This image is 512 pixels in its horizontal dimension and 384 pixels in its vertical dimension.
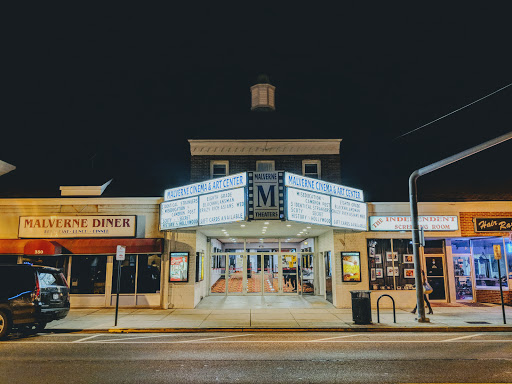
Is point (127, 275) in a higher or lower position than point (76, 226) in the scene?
lower

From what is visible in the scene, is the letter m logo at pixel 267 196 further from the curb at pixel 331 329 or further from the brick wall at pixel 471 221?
the brick wall at pixel 471 221

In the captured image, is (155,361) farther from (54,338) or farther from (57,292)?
(57,292)

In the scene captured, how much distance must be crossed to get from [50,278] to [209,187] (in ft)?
20.5

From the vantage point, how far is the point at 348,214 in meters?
15.5

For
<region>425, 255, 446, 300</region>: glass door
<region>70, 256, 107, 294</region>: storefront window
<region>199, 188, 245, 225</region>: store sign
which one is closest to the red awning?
<region>70, 256, 107, 294</region>: storefront window

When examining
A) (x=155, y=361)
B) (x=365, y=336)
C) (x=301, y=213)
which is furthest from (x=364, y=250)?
(x=155, y=361)

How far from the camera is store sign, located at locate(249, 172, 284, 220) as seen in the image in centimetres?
1295

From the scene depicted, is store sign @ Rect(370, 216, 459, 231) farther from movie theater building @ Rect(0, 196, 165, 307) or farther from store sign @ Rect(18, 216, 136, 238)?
store sign @ Rect(18, 216, 136, 238)

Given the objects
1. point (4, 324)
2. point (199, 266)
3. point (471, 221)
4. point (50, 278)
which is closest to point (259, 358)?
point (4, 324)

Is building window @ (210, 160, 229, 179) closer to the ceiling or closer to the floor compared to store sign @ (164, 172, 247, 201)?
closer to the ceiling

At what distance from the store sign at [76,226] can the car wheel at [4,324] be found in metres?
6.82

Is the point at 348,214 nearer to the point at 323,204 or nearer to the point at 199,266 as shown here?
the point at 323,204

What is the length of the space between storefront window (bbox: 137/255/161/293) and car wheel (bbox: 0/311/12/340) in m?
6.83

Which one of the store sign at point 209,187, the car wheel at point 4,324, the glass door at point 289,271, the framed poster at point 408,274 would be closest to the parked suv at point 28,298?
the car wheel at point 4,324
